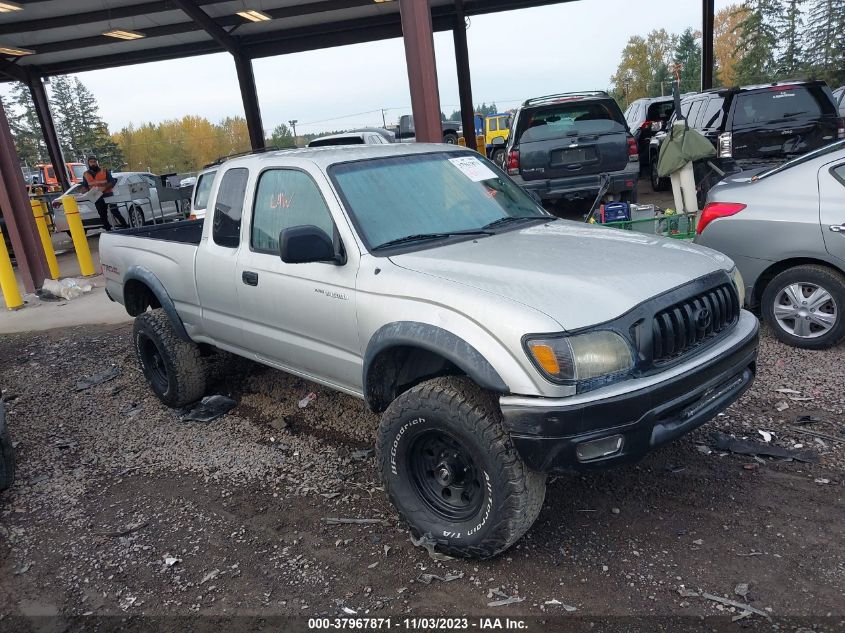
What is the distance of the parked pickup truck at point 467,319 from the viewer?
267cm

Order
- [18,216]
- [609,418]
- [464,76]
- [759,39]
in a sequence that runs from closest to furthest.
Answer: [609,418] < [18,216] < [464,76] < [759,39]

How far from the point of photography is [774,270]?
524 cm

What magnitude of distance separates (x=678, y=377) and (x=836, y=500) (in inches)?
50.8

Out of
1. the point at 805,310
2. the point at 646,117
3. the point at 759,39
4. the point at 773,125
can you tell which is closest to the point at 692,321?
the point at 805,310

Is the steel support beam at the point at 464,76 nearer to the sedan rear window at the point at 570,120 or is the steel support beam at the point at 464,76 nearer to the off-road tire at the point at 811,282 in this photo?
the sedan rear window at the point at 570,120

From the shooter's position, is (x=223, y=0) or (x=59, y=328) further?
(x=223, y=0)

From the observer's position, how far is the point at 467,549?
3.00m

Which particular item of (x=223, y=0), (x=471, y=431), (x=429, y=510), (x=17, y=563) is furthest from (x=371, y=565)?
(x=223, y=0)

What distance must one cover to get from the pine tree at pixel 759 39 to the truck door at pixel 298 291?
6350cm

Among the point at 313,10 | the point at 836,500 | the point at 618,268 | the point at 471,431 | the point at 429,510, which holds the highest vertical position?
the point at 313,10

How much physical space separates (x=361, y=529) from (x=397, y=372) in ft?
2.78

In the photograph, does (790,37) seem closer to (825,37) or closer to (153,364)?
(825,37)

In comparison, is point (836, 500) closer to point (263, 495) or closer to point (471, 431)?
point (471, 431)

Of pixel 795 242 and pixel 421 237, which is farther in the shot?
pixel 795 242
